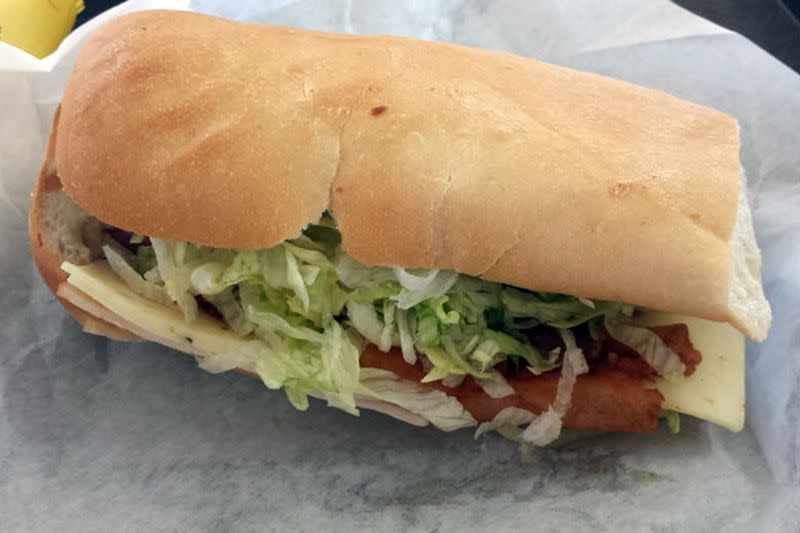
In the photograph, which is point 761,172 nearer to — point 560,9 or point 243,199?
point 560,9

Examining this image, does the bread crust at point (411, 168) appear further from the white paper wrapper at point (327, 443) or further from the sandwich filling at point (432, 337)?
the white paper wrapper at point (327, 443)

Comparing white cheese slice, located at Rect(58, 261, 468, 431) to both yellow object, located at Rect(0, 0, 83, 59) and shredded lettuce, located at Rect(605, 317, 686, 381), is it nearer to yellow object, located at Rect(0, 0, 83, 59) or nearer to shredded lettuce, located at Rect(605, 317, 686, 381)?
shredded lettuce, located at Rect(605, 317, 686, 381)

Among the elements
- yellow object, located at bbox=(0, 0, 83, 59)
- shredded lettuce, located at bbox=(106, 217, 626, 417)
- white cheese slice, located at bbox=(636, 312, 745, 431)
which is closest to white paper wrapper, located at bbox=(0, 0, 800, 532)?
white cheese slice, located at bbox=(636, 312, 745, 431)

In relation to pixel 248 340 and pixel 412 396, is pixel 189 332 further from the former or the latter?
pixel 412 396

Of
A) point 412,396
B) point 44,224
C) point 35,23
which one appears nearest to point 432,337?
point 412,396

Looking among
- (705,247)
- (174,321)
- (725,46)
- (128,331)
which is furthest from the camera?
(725,46)

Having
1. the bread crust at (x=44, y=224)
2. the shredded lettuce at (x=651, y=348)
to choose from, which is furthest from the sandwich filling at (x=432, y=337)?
the bread crust at (x=44, y=224)

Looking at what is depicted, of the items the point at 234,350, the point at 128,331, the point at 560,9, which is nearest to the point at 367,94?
the point at 234,350
